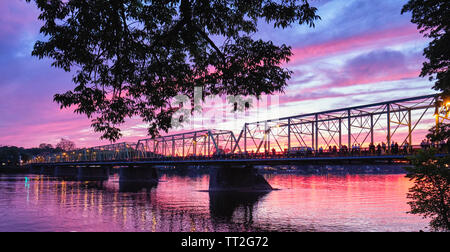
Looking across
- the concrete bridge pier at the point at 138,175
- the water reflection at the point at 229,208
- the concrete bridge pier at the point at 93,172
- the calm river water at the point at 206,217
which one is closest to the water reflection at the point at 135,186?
the concrete bridge pier at the point at 138,175

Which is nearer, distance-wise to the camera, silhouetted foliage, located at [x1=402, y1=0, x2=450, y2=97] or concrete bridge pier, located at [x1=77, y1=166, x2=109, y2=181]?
silhouetted foliage, located at [x1=402, y1=0, x2=450, y2=97]

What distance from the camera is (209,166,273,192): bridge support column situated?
3526 inches

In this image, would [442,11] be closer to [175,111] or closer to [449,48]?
[449,48]

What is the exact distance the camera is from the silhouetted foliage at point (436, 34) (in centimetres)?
2286

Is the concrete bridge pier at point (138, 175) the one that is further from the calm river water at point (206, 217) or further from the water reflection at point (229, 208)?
the calm river water at point (206, 217)

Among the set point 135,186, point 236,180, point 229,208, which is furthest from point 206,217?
point 135,186

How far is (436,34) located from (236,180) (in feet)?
226

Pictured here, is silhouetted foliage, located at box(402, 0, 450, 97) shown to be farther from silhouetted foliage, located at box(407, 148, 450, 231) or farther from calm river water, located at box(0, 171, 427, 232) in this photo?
calm river water, located at box(0, 171, 427, 232)

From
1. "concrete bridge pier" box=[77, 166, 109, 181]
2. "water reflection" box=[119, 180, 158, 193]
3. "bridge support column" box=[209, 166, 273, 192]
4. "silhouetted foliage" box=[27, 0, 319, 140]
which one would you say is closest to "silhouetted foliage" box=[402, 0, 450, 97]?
"silhouetted foliage" box=[27, 0, 319, 140]

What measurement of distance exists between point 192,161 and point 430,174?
268 feet

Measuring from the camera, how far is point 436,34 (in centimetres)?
2509

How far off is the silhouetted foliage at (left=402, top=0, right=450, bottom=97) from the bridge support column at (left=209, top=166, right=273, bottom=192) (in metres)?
66.4

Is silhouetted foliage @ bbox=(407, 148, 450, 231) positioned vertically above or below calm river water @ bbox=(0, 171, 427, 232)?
above
